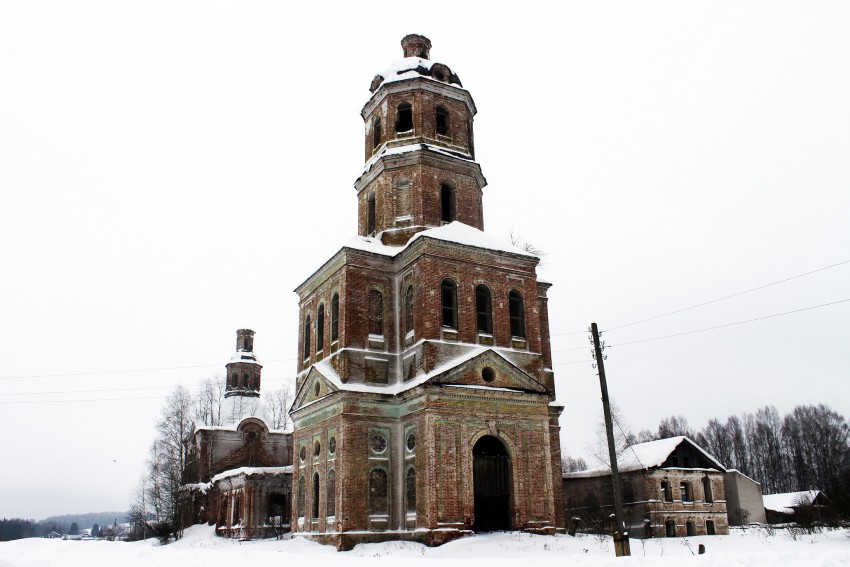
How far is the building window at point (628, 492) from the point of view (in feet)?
129

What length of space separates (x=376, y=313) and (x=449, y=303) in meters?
2.91

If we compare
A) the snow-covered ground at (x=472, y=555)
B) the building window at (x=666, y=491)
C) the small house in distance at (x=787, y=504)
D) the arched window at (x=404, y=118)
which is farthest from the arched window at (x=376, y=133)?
the small house in distance at (x=787, y=504)

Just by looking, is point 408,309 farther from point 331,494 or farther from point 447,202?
point 331,494

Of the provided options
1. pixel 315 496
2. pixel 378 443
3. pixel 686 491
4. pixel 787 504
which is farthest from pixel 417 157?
pixel 787 504

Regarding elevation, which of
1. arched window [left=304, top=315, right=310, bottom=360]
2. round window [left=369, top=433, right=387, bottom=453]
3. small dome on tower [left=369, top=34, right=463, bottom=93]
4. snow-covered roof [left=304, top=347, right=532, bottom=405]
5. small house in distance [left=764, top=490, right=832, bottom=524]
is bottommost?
small house in distance [left=764, top=490, right=832, bottom=524]

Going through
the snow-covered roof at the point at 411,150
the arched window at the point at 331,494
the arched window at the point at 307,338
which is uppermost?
the snow-covered roof at the point at 411,150

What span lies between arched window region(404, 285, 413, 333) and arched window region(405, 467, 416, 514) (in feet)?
16.8

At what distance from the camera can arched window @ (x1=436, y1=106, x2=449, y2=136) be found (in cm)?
2955

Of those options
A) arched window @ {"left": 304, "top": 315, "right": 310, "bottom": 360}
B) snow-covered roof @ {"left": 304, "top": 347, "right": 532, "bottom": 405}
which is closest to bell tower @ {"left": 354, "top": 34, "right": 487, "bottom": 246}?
arched window @ {"left": 304, "top": 315, "right": 310, "bottom": 360}

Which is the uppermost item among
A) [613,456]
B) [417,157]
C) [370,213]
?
[417,157]

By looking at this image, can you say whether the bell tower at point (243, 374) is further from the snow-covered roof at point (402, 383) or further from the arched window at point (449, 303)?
the arched window at point (449, 303)

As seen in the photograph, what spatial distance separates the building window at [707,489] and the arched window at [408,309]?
24209 mm

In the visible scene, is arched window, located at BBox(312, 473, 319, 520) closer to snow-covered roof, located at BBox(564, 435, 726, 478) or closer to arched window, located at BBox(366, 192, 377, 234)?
arched window, located at BBox(366, 192, 377, 234)

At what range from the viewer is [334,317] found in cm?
2681
